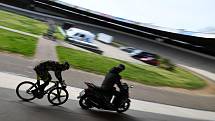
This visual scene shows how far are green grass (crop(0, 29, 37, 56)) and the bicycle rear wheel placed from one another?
10758 millimetres

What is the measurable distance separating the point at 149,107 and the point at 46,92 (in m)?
5.49

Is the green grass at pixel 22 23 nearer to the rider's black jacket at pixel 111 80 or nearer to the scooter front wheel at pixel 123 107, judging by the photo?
the scooter front wheel at pixel 123 107

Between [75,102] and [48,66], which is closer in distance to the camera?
[48,66]

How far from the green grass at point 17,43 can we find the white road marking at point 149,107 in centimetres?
694

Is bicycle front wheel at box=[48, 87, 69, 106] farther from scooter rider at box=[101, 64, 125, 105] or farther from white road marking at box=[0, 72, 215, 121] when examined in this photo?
white road marking at box=[0, 72, 215, 121]

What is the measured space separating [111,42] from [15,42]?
502 inches

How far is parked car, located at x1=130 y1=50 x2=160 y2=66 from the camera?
109 feet

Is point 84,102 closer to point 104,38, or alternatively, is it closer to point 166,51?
point 104,38

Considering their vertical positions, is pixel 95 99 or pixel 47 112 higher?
pixel 95 99

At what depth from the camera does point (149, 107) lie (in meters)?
16.5

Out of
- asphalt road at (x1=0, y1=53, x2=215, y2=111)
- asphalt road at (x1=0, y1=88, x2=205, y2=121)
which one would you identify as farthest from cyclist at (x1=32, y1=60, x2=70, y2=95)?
asphalt road at (x1=0, y1=53, x2=215, y2=111)

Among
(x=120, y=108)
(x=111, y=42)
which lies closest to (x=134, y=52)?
(x=111, y=42)

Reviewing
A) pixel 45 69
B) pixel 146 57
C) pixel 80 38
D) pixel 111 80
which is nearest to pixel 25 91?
pixel 45 69

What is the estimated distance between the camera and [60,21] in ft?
133
